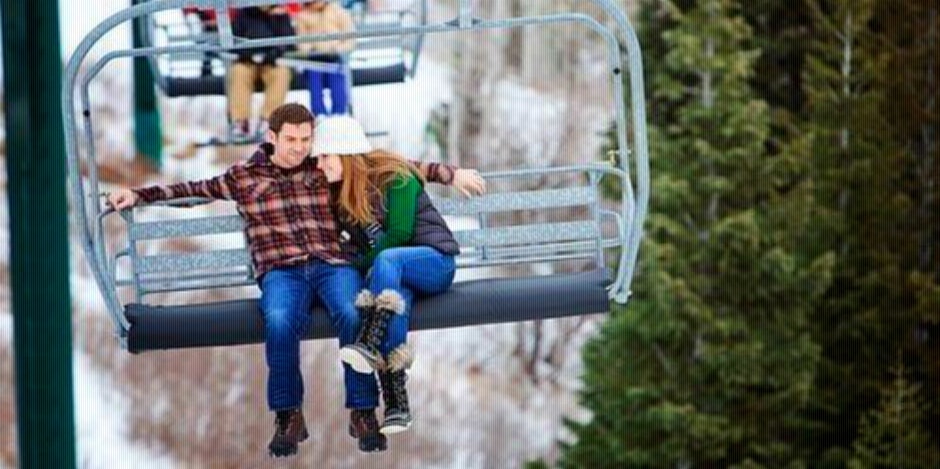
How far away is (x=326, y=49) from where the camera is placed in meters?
4.32

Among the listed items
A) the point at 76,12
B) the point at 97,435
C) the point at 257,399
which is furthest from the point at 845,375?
the point at 76,12

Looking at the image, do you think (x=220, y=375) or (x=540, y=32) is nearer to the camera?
(x=220, y=375)

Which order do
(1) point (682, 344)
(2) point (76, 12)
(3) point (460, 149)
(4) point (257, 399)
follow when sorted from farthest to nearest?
(2) point (76, 12), (3) point (460, 149), (4) point (257, 399), (1) point (682, 344)

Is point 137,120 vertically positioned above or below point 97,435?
above

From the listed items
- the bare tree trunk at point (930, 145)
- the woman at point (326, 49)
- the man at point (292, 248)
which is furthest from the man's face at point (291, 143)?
the bare tree trunk at point (930, 145)

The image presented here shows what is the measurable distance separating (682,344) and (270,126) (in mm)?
6122

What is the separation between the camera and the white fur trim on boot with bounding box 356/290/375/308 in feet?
9.30

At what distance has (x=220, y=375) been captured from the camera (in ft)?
33.4

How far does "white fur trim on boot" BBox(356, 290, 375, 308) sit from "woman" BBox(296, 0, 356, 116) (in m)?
1.29

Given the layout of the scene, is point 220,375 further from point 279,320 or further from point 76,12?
point 279,320

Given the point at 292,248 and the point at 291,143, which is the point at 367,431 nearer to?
the point at 292,248

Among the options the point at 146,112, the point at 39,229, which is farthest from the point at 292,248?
the point at 146,112

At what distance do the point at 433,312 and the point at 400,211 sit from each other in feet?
0.43

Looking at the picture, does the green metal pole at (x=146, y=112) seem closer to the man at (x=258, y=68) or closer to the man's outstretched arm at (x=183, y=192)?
the man at (x=258, y=68)
